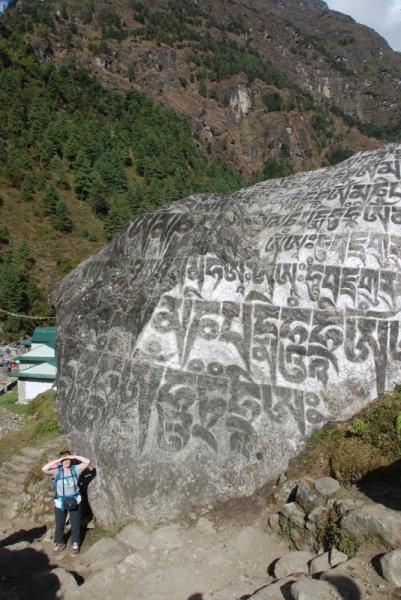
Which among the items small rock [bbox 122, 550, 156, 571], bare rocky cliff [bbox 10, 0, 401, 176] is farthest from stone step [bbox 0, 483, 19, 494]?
bare rocky cliff [bbox 10, 0, 401, 176]

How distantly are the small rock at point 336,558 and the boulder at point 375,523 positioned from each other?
19 centimetres

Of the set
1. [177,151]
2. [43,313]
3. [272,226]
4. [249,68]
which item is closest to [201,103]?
[249,68]

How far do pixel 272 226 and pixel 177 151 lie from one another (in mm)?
59164

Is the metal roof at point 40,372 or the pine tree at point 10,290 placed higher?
the pine tree at point 10,290

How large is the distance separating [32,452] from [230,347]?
5398 mm

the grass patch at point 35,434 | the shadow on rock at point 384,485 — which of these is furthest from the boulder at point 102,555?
the grass patch at point 35,434

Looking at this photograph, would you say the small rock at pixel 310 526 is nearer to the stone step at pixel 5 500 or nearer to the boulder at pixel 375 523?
the boulder at pixel 375 523

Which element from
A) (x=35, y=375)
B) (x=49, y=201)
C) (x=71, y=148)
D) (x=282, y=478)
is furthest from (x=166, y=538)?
(x=71, y=148)

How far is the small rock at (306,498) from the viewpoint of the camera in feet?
13.1

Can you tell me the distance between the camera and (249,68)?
104938 millimetres

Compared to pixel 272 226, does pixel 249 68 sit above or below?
above

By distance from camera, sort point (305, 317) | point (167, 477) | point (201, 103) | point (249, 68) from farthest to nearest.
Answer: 1. point (249, 68)
2. point (201, 103)
3. point (305, 317)
4. point (167, 477)

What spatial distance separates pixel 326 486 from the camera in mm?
4105

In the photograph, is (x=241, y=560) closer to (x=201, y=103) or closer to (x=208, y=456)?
(x=208, y=456)
